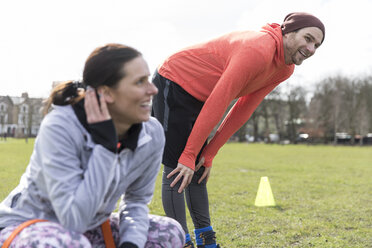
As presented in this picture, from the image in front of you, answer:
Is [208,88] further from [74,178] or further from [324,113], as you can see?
[324,113]

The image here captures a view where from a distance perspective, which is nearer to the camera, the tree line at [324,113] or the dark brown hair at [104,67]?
the dark brown hair at [104,67]

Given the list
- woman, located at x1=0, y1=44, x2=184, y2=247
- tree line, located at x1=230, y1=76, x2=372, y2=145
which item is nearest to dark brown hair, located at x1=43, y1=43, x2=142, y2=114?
woman, located at x1=0, y1=44, x2=184, y2=247

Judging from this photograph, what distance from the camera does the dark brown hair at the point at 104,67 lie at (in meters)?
1.87

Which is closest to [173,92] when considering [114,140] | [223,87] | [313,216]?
[223,87]

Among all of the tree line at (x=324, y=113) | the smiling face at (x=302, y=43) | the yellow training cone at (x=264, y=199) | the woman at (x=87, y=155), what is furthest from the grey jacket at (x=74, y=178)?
the tree line at (x=324, y=113)

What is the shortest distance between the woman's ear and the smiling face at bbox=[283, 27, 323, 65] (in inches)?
60.2

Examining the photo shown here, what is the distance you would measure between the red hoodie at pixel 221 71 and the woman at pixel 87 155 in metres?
0.75

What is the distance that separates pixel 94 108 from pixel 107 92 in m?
0.11

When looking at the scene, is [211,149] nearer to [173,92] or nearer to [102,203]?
[173,92]

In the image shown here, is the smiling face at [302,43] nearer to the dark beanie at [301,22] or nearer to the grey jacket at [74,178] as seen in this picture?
the dark beanie at [301,22]

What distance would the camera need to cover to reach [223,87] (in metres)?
2.79

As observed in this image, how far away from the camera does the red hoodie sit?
2.77 meters

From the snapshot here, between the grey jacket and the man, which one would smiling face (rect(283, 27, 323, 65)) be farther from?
the grey jacket

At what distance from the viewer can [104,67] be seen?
1876 millimetres
